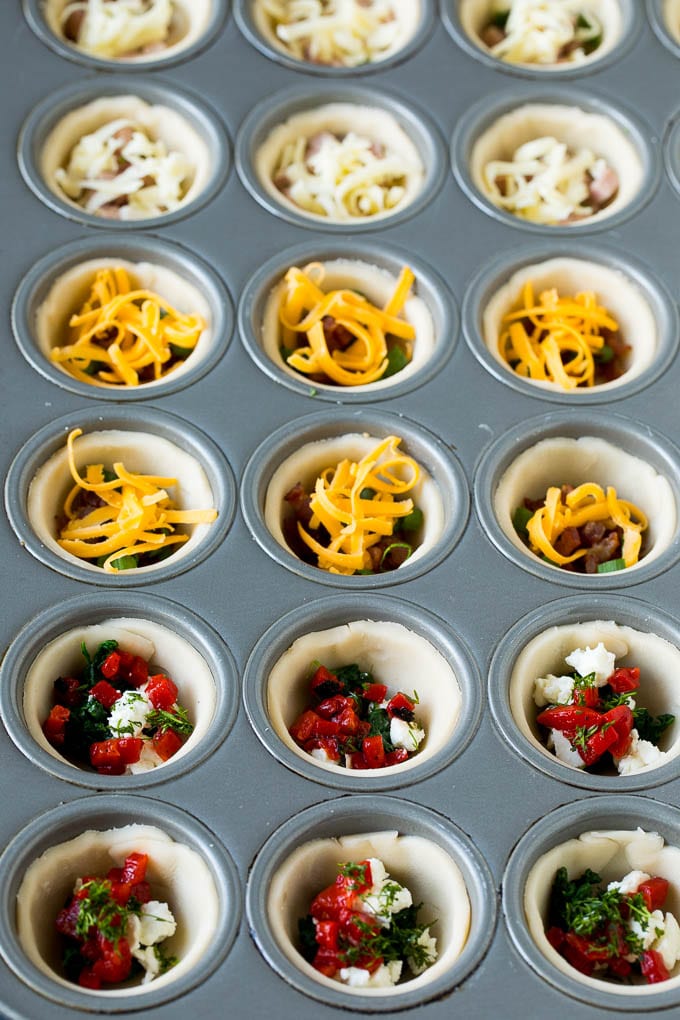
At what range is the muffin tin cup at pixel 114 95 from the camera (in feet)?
14.0

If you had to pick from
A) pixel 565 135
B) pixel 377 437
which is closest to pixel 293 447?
pixel 377 437

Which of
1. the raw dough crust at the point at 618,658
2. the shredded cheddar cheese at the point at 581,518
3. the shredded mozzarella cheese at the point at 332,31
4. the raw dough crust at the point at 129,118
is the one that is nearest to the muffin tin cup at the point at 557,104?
the shredded mozzarella cheese at the point at 332,31

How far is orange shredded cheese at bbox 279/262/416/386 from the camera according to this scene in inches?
158

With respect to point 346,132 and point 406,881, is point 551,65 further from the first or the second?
point 406,881

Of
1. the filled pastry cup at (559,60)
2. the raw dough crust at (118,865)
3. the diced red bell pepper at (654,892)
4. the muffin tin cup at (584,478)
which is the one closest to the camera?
the raw dough crust at (118,865)

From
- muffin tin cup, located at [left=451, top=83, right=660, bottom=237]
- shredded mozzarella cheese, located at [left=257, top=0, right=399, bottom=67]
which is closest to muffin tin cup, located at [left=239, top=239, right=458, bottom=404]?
muffin tin cup, located at [left=451, top=83, right=660, bottom=237]

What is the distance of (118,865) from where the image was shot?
10.5 ft

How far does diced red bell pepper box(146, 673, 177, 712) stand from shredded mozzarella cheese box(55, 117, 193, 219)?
1677 mm

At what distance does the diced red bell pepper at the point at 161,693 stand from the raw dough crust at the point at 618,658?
90 cm

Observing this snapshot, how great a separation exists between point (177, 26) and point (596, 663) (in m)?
2.89

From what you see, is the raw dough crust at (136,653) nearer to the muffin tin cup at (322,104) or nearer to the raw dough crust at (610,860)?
the raw dough crust at (610,860)

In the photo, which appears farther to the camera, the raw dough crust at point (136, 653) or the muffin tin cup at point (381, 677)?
the raw dough crust at point (136, 653)

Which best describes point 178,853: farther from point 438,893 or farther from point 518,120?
point 518,120

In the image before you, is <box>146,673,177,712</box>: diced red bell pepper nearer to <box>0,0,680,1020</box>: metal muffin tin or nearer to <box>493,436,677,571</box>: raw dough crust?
<box>0,0,680,1020</box>: metal muffin tin
